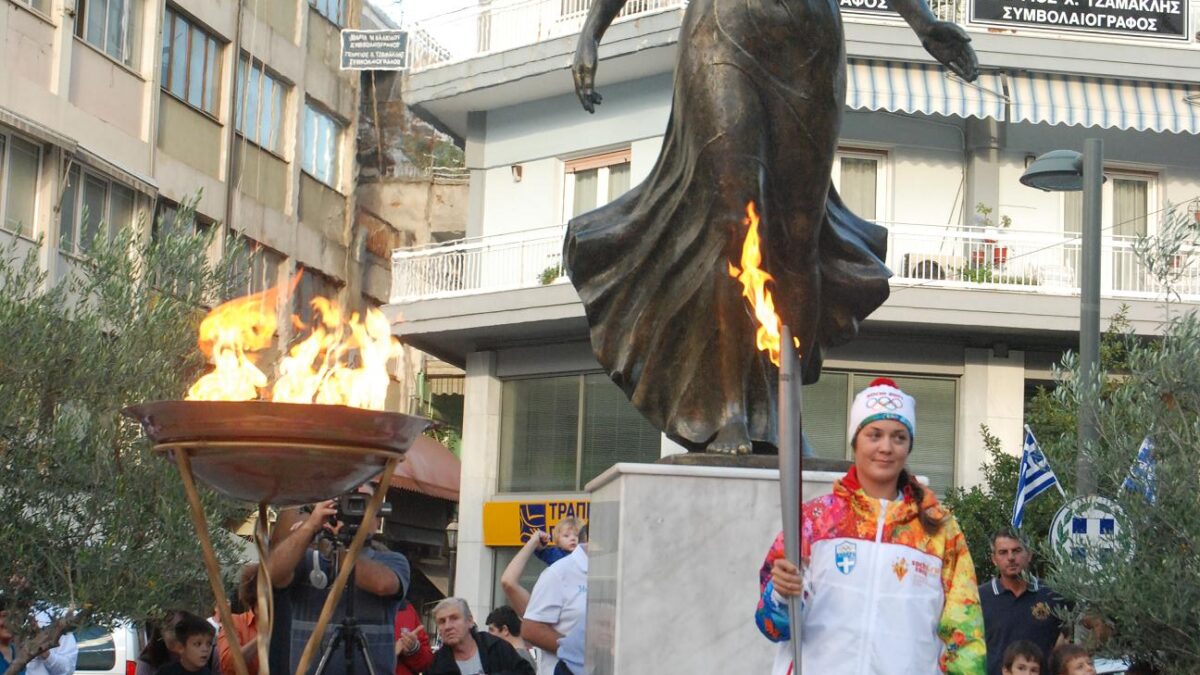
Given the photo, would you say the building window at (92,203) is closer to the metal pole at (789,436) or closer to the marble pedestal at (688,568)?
the marble pedestal at (688,568)

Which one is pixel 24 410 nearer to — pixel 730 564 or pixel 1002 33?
pixel 730 564

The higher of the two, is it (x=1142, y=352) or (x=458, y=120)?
(x=458, y=120)

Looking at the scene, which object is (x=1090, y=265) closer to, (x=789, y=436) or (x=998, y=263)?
(x=998, y=263)

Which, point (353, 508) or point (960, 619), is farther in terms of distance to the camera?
point (353, 508)

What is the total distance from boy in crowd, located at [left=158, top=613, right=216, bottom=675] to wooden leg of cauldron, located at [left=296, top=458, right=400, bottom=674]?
9.87 ft

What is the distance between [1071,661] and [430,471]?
81.9 feet

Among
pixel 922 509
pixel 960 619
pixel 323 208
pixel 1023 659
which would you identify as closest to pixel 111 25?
pixel 323 208

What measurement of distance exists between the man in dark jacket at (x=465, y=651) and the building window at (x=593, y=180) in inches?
726

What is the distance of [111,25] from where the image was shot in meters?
29.7

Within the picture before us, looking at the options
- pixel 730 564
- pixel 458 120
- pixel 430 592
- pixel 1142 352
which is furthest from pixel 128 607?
pixel 430 592

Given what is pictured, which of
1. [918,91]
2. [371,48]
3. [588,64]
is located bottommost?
[588,64]

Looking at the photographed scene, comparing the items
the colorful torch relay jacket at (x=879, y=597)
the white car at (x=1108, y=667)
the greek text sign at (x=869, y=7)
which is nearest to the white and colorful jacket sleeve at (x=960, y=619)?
the colorful torch relay jacket at (x=879, y=597)

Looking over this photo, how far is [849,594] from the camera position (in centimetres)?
489

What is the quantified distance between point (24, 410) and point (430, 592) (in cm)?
2369
